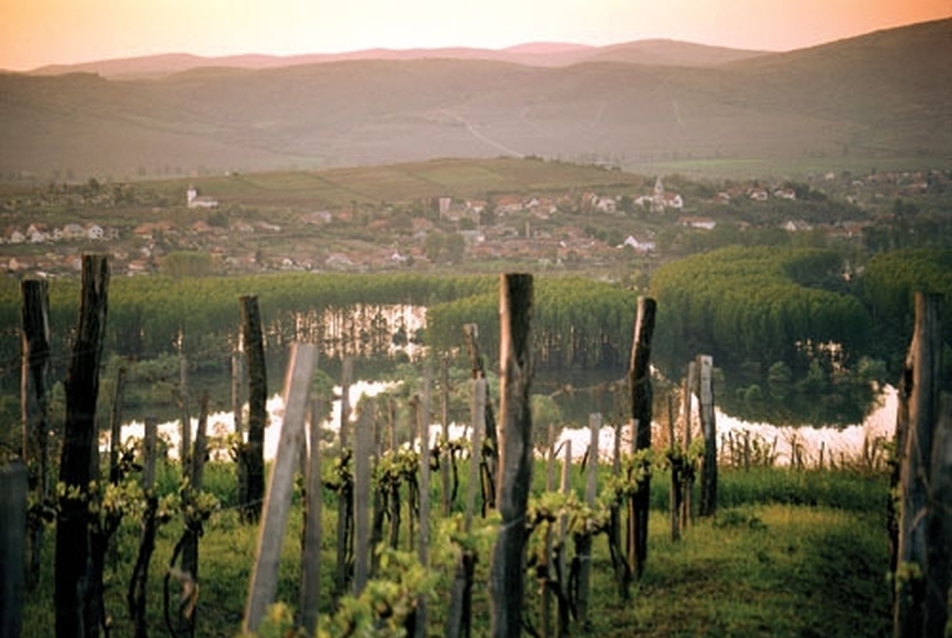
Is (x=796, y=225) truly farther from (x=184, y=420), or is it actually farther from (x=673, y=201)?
(x=184, y=420)

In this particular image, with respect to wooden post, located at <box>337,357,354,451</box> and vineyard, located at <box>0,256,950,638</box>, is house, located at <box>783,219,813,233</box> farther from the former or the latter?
wooden post, located at <box>337,357,354,451</box>

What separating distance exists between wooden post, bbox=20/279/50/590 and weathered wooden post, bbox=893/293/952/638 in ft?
26.0

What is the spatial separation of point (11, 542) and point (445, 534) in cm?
303

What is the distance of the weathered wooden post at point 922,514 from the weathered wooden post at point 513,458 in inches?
109

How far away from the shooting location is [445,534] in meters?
8.15

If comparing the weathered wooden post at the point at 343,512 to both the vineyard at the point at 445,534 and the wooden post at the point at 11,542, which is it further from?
the wooden post at the point at 11,542

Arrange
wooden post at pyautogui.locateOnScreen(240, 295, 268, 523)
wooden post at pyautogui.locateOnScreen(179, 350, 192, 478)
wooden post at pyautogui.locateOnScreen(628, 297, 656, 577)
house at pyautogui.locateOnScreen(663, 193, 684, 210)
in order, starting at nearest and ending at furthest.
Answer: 1. wooden post at pyautogui.locateOnScreen(628, 297, 656, 577)
2. wooden post at pyautogui.locateOnScreen(179, 350, 192, 478)
3. wooden post at pyautogui.locateOnScreen(240, 295, 268, 523)
4. house at pyautogui.locateOnScreen(663, 193, 684, 210)

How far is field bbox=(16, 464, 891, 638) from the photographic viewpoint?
10.5m

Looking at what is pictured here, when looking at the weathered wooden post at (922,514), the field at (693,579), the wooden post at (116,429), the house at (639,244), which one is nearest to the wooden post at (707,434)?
the field at (693,579)

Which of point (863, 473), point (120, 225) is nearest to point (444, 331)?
point (863, 473)

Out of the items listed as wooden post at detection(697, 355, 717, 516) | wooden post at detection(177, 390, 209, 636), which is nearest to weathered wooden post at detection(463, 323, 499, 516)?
wooden post at detection(697, 355, 717, 516)

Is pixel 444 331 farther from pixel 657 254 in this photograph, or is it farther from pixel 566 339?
pixel 657 254

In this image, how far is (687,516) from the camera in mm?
14297

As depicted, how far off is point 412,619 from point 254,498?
7020mm
